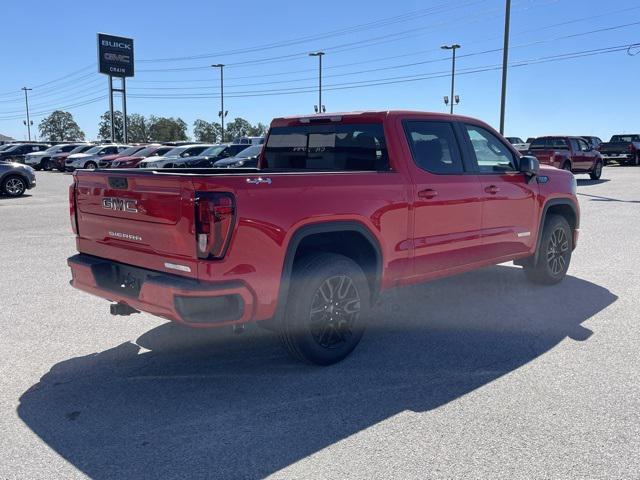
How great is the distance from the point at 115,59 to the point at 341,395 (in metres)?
62.4

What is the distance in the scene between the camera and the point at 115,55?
6009 centimetres

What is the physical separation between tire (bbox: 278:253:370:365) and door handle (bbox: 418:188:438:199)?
2.89 ft

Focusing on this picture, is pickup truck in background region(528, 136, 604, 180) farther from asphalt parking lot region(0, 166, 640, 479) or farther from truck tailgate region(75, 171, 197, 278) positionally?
truck tailgate region(75, 171, 197, 278)

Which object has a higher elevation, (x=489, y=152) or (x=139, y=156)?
(x=489, y=152)

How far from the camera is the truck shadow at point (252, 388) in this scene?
10.8ft

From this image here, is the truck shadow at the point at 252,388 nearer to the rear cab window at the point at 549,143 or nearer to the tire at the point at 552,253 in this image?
the tire at the point at 552,253

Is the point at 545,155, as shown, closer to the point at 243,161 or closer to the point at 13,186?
the point at 243,161

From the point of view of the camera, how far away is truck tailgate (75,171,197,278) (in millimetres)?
3795

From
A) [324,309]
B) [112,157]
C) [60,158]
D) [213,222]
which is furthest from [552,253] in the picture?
[60,158]

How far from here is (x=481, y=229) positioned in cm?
575

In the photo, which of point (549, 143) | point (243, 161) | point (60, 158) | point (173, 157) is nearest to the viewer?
point (243, 161)

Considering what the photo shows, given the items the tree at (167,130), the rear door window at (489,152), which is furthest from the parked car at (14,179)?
the tree at (167,130)

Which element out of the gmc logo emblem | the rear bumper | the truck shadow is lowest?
the truck shadow

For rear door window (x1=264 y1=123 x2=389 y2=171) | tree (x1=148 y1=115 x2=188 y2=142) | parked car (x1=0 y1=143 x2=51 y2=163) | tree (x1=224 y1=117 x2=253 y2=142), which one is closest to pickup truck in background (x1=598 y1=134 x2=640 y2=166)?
rear door window (x1=264 y1=123 x2=389 y2=171)
